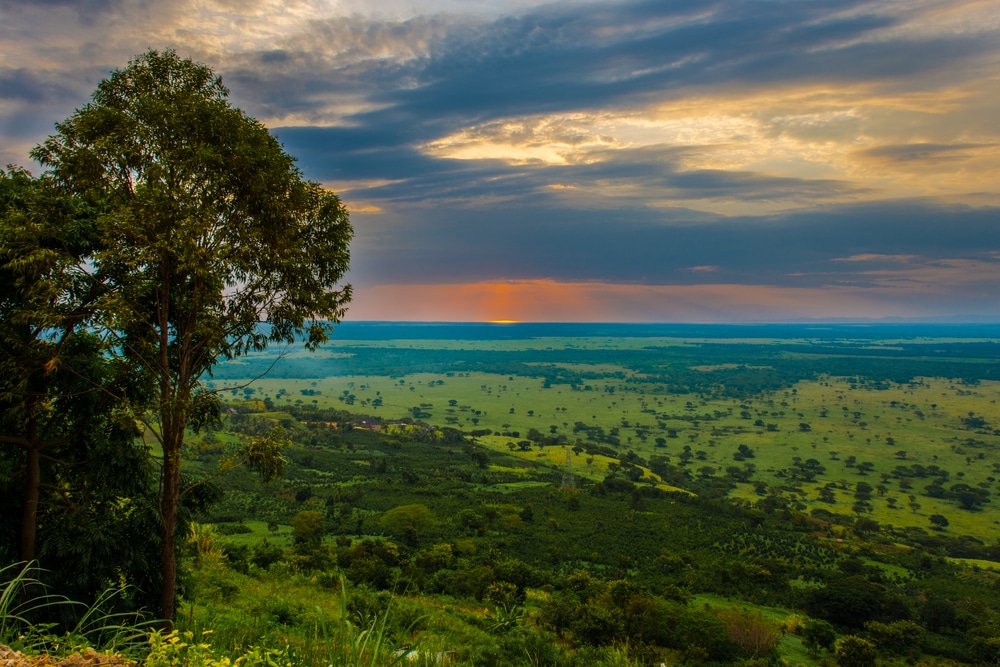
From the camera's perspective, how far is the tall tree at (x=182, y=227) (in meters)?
9.46

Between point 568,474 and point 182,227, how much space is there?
79055 millimetres

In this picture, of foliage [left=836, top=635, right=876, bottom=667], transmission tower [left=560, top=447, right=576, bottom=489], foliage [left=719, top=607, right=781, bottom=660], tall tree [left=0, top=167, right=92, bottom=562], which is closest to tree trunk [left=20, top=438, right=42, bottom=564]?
tall tree [left=0, top=167, right=92, bottom=562]

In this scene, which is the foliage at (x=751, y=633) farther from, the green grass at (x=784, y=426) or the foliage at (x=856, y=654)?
the green grass at (x=784, y=426)

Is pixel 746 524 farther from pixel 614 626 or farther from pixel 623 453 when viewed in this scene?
pixel 623 453

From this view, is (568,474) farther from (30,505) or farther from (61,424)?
(30,505)

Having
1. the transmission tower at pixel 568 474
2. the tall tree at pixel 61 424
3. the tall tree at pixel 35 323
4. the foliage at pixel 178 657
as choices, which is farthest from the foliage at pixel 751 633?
the transmission tower at pixel 568 474

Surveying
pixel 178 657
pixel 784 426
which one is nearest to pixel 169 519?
pixel 178 657

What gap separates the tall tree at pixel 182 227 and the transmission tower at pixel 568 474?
67079 millimetres

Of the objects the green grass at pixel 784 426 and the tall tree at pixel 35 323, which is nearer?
the tall tree at pixel 35 323

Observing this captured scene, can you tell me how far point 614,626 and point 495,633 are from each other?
6795 mm

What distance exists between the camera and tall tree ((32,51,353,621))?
9.46 metres

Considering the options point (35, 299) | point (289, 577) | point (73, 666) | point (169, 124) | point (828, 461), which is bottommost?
point (828, 461)

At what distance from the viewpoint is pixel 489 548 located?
46.4 metres

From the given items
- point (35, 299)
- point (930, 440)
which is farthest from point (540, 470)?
point (930, 440)
